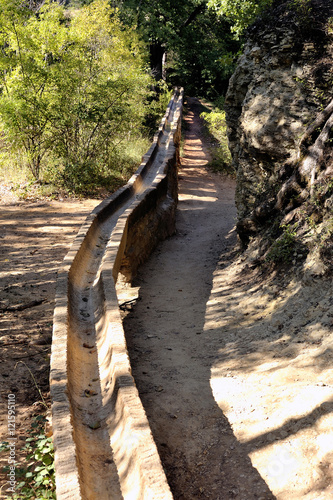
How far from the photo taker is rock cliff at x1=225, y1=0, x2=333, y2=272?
5457 mm

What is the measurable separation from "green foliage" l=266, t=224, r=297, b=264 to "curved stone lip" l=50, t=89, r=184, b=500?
2069 mm

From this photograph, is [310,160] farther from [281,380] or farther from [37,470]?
[37,470]

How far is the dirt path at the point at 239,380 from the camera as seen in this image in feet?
10.2

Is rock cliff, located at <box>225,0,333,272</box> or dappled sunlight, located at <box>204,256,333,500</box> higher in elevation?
rock cliff, located at <box>225,0,333,272</box>

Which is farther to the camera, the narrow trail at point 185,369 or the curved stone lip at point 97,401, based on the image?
the narrow trail at point 185,369

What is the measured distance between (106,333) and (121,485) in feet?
5.32

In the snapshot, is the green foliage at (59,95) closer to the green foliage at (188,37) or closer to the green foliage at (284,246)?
the green foliage at (284,246)

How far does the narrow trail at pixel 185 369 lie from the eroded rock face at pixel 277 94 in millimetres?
1528

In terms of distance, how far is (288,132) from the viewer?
664 centimetres

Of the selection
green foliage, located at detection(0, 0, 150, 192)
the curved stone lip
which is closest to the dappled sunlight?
the curved stone lip

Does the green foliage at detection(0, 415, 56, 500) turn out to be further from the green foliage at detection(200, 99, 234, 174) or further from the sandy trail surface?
the green foliage at detection(200, 99, 234, 174)

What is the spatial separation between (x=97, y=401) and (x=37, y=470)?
781 millimetres

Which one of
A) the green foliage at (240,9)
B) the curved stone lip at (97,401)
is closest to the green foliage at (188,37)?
the green foliage at (240,9)
